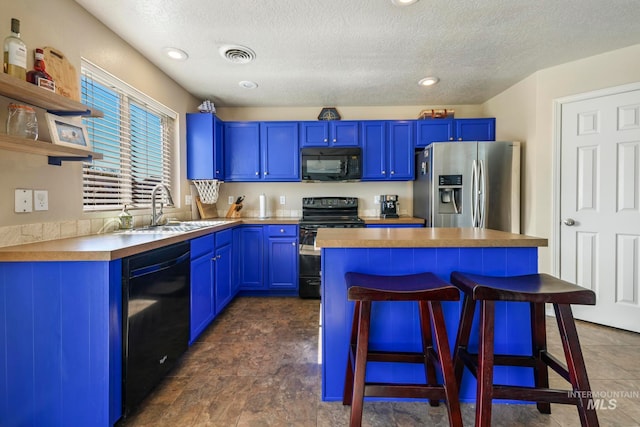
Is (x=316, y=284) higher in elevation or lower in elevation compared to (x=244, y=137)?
lower

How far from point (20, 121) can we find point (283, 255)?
236 centimetres

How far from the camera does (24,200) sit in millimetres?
1459

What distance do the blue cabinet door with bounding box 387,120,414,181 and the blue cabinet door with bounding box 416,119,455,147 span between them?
0.10 metres

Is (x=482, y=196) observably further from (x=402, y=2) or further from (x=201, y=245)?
(x=201, y=245)

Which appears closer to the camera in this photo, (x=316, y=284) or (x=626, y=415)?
(x=626, y=415)

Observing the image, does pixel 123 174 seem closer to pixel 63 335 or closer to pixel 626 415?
pixel 63 335

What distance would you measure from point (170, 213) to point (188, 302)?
1.21 metres

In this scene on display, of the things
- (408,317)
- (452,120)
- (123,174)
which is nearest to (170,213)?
(123,174)

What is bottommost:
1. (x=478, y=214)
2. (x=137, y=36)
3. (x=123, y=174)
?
(x=478, y=214)

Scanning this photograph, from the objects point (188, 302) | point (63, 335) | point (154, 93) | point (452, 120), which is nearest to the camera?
point (63, 335)

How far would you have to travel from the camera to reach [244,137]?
11.5 feet

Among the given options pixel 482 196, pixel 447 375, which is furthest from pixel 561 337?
pixel 482 196

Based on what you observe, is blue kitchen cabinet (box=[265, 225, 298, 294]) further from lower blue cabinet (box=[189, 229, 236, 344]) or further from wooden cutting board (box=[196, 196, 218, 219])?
wooden cutting board (box=[196, 196, 218, 219])

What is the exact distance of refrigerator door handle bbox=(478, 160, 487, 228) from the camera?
2.89 meters
